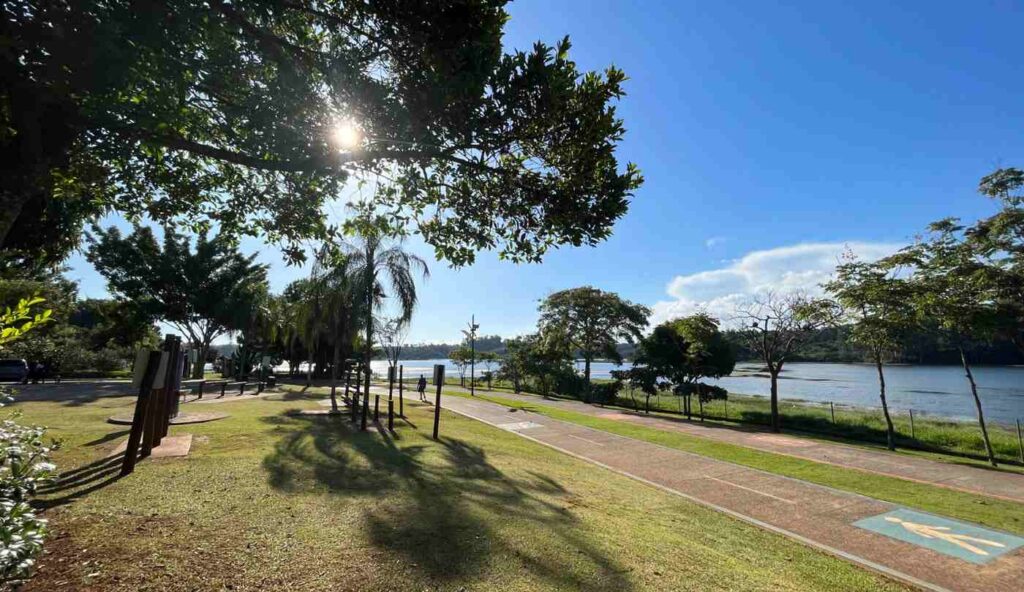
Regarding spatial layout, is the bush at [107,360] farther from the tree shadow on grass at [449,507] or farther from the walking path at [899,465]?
the walking path at [899,465]

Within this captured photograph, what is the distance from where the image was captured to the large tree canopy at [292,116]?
545cm

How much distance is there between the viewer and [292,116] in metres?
7.18

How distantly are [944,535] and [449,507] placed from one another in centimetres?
848

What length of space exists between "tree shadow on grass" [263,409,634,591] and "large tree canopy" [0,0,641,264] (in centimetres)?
438

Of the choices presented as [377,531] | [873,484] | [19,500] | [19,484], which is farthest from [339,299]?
[873,484]

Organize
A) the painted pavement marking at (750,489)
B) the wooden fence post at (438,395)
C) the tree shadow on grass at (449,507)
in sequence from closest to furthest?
the tree shadow on grass at (449,507) < the painted pavement marking at (750,489) < the wooden fence post at (438,395)

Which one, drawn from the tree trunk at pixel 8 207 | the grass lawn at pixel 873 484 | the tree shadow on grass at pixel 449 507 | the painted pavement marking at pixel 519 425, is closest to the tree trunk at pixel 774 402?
the grass lawn at pixel 873 484

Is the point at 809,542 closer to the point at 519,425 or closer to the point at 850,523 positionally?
the point at 850,523

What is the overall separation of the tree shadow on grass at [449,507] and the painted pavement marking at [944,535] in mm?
5753

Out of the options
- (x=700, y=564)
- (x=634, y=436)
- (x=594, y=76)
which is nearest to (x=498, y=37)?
(x=594, y=76)

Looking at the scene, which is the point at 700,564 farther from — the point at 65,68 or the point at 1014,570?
the point at 65,68

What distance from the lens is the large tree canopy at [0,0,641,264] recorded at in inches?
214

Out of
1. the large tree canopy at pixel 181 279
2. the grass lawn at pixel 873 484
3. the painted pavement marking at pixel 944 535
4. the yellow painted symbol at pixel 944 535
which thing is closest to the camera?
the painted pavement marking at pixel 944 535

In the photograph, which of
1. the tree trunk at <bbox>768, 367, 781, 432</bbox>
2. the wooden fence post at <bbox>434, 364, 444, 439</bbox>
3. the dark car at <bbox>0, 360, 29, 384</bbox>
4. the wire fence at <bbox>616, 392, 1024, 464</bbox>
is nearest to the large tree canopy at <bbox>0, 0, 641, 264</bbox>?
the wooden fence post at <bbox>434, 364, 444, 439</bbox>
